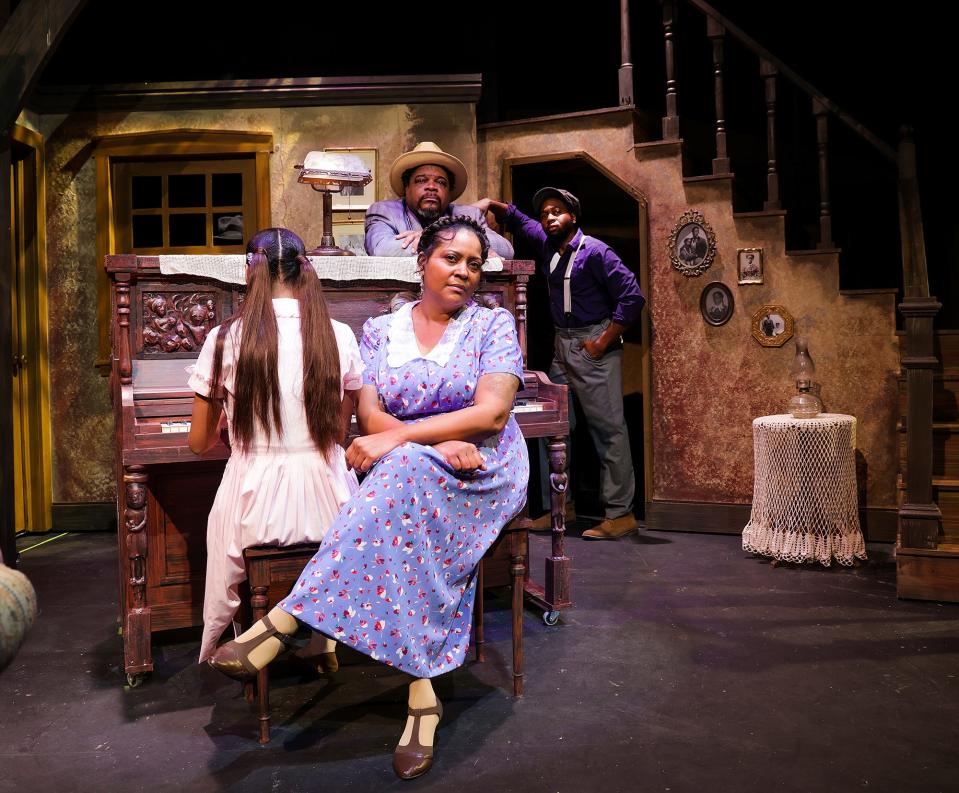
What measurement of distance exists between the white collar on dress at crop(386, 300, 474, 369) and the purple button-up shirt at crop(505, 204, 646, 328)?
2.44 m

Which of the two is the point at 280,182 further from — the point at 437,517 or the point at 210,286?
the point at 437,517

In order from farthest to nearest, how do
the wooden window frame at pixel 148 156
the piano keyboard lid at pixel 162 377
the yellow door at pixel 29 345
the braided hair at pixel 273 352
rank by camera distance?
the wooden window frame at pixel 148 156
the yellow door at pixel 29 345
the piano keyboard lid at pixel 162 377
the braided hair at pixel 273 352

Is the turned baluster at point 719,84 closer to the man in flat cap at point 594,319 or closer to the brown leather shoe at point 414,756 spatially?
the man in flat cap at point 594,319

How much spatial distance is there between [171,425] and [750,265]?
3511mm

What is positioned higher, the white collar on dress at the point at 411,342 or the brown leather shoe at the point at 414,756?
the white collar on dress at the point at 411,342

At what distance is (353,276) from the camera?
3695mm

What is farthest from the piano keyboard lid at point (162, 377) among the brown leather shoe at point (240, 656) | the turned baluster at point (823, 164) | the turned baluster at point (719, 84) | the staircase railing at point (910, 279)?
the turned baluster at point (823, 164)

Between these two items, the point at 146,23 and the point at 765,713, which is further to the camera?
the point at 146,23

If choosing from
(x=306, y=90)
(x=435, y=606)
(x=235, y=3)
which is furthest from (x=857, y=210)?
(x=435, y=606)

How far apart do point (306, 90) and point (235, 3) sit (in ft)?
4.13

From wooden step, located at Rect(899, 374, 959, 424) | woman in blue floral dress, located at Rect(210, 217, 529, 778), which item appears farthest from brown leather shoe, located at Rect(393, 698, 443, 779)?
wooden step, located at Rect(899, 374, 959, 424)

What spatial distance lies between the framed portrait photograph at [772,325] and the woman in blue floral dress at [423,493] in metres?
2.80

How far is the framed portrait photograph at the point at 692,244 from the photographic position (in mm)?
5340

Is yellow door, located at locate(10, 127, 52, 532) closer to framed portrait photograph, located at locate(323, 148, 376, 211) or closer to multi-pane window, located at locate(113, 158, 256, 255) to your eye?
multi-pane window, located at locate(113, 158, 256, 255)
